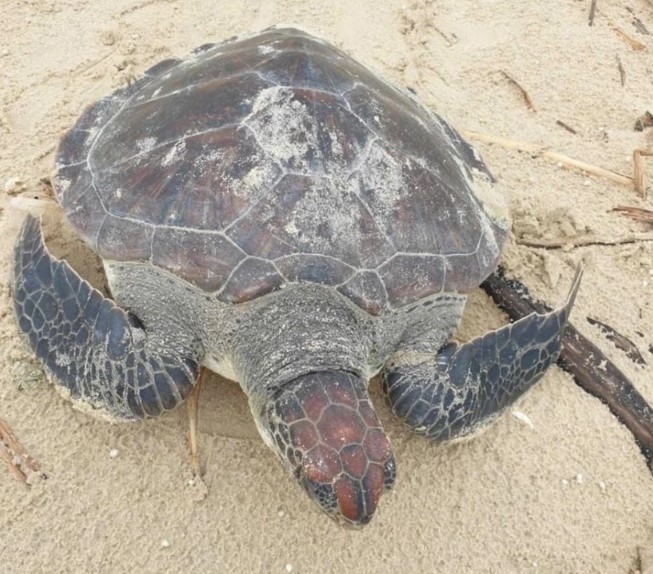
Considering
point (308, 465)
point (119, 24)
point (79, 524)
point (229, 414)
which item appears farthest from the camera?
point (119, 24)

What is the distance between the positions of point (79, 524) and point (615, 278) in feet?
7.51

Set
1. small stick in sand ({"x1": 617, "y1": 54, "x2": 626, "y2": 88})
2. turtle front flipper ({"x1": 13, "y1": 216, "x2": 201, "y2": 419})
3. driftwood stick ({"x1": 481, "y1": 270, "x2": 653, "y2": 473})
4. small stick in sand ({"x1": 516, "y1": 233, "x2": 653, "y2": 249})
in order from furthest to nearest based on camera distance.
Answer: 1. small stick in sand ({"x1": 617, "y1": 54, "x2": 626, "y2": 88})
2. small stick in sand ({"x1": 516, "y1": 233, "x2": 653, "y2": 249})
3. driftwood stick ({"x1": 481, "y1": 270, "x2": 653, "y2": 473})
4. turtle front flipper ({"x1": 13, "y1": 216, "x2": 201, "y2": 419})

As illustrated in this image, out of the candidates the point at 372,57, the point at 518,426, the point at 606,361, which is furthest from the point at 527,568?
the point at 372,57

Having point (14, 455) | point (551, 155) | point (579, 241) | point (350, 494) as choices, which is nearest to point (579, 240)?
point (579, 241)

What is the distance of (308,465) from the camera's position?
5.82 feet

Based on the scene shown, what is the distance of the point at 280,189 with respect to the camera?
2.12 meters

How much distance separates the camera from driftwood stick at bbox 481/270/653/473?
2.47 m

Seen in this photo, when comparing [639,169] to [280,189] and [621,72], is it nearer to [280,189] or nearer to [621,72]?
[621,72]

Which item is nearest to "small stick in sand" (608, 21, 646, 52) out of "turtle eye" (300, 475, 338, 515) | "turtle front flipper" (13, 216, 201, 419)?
"turtle front flipper" (13, 216, 201, 419)

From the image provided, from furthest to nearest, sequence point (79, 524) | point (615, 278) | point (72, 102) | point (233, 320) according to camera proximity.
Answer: point (72, 102)
point (615, 278)
point (233, 320)
point (79, 524)

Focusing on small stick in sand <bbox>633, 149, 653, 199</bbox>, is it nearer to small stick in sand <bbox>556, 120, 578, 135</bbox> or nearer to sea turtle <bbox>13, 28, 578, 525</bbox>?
small stick in sand <bbox>556, 120, 578, 135</bbox>

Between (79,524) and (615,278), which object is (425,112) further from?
(79,524)

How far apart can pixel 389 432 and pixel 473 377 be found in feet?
1.17

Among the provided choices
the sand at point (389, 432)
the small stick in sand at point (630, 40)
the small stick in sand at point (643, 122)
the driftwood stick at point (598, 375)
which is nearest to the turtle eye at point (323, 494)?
the sand at point (389, 432)
